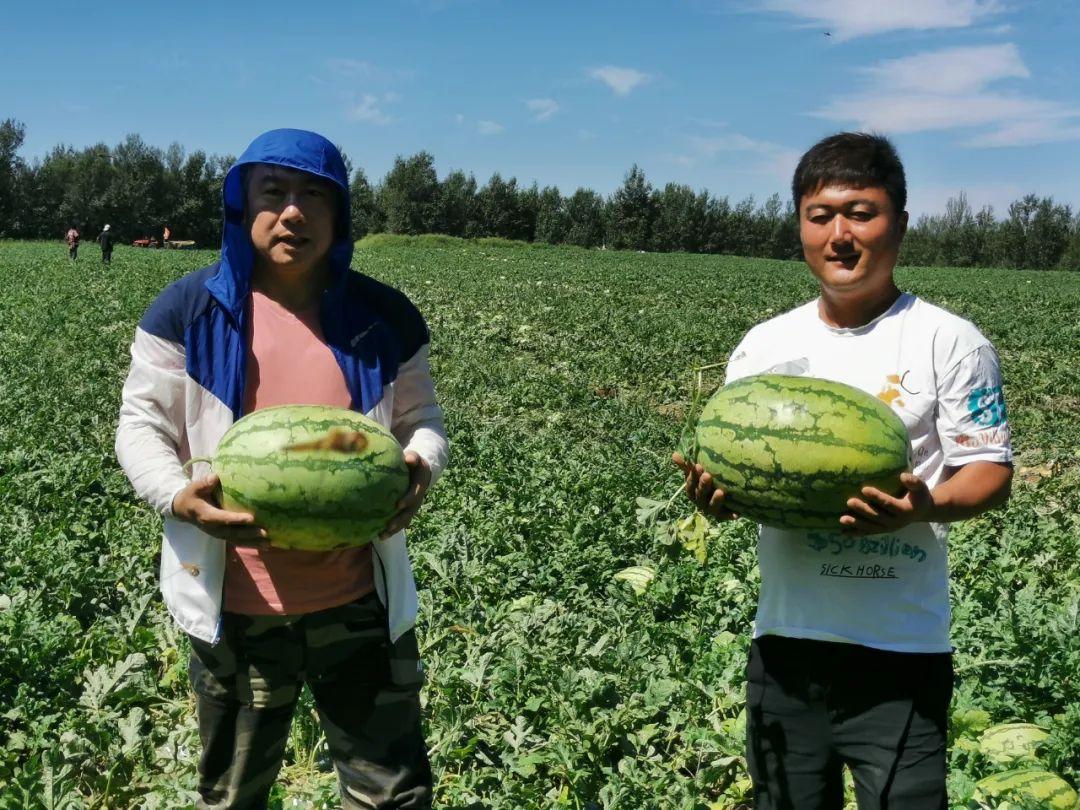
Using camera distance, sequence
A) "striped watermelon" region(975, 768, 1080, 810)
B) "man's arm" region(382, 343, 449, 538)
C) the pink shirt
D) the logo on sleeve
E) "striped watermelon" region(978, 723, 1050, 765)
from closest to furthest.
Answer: the logo on sleeve
the pink shirt
"man's arm" region(382, 343, 449, 538)
"striped watermelon" region(975, 768, 1080, 810)
"striped watermelon" region(978, 723, 1050, 765)

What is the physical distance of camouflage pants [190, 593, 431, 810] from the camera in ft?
8.11

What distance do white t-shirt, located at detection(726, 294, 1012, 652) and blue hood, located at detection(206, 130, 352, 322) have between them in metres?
1.36

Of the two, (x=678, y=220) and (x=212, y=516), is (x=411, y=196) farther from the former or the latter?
(x=212, y=516)

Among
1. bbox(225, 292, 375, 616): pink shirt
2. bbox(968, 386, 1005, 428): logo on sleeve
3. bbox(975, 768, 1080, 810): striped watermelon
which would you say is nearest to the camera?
bbox(968, 386, 1005, 428): logo on sleeve

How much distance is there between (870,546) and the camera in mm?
2172

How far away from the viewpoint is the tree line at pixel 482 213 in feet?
264

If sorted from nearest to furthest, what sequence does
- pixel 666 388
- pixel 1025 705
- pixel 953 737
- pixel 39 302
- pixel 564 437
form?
pixel 953 737
pixel 1025 705
pixel 564 437
pixel 666 388
pixel 39 302

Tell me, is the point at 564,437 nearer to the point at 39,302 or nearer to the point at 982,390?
the point at 982,390

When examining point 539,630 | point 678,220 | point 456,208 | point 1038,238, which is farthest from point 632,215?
point 539,630

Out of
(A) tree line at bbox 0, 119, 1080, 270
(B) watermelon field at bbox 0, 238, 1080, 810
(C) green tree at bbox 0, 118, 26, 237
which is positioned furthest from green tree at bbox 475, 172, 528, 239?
(B) watermelon field at bbox 0, 238, 1080, 810

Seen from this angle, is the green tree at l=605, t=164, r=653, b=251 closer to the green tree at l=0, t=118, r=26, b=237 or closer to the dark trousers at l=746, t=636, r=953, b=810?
the green tree at l=0, t=118, r=26, b=237

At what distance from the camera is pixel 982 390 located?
2.10 metres

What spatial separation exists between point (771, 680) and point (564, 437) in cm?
652

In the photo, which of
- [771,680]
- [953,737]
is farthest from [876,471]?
[953,737]
